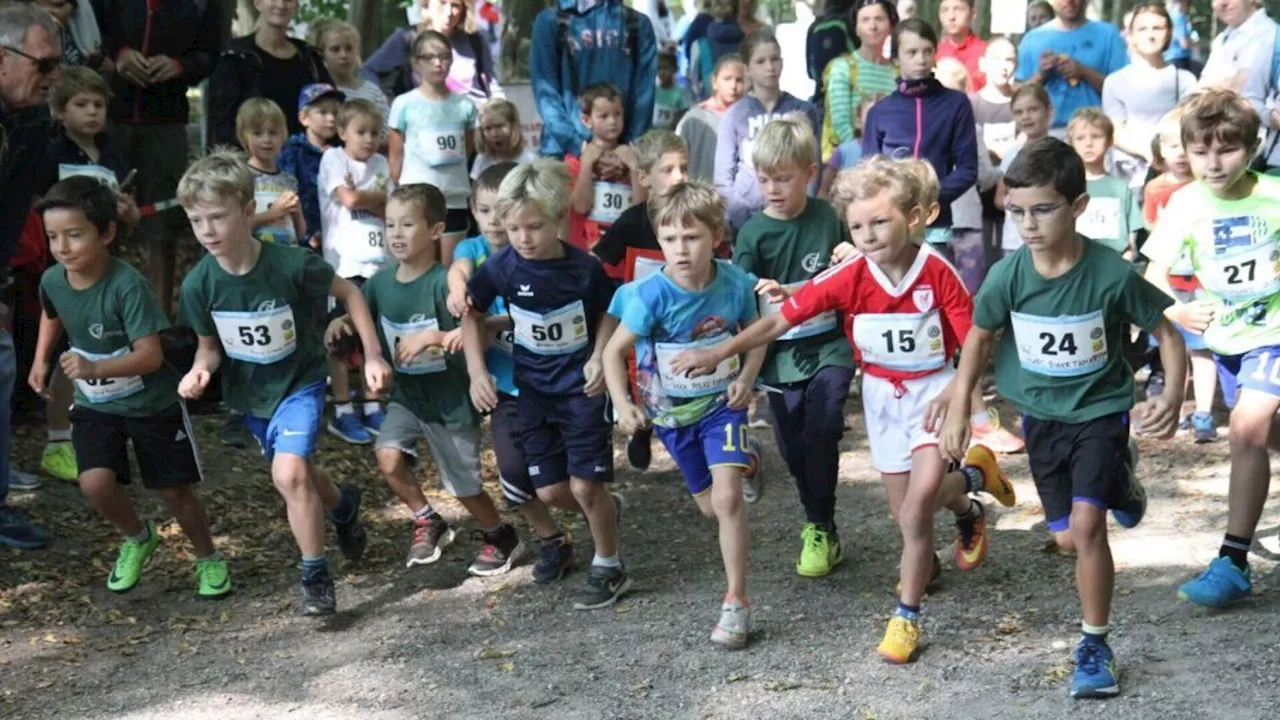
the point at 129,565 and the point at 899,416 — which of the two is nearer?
the point at 899,416

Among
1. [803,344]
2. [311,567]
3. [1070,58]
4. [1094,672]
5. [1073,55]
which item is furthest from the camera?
[1073,55]

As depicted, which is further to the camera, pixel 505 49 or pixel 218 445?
pixel 505 49

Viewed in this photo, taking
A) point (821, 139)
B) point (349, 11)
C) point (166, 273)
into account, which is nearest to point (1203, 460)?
point (821, 139)

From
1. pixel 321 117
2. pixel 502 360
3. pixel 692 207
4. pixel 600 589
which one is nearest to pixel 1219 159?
pixel 692 207

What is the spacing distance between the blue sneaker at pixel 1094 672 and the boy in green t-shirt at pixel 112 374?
3483mm

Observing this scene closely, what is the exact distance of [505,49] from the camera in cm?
1292

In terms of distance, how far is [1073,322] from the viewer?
16.6 ft

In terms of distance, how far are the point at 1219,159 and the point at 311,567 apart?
367 centimetres

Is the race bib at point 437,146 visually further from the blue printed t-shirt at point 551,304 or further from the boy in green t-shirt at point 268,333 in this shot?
the blue printed t-shirt at point 551,304

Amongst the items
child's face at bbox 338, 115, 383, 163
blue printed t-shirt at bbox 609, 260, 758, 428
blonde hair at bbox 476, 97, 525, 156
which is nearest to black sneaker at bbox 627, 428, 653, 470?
blonde hair at bbox 476, 97, 525, 156

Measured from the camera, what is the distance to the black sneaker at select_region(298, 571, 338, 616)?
620cm

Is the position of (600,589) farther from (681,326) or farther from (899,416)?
(899,416)

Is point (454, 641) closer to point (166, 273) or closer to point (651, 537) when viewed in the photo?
point (651, 537)

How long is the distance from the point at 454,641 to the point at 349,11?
8631 millimetres
